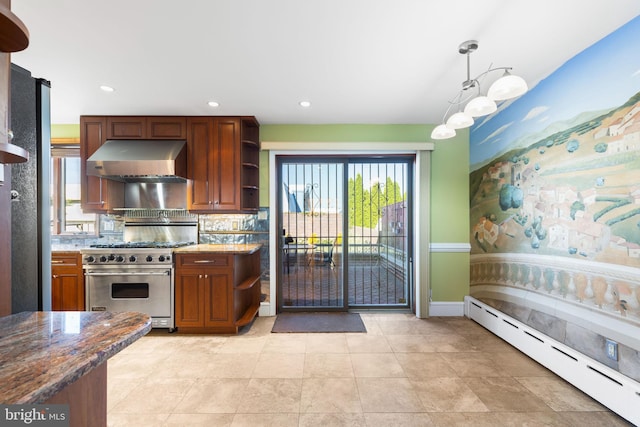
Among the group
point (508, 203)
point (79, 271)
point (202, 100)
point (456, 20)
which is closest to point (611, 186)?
point (508, 203)

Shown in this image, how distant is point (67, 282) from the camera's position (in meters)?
3.03

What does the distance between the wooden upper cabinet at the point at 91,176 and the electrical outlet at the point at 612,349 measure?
16.4ft

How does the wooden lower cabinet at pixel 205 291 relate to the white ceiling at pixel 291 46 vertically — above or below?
below

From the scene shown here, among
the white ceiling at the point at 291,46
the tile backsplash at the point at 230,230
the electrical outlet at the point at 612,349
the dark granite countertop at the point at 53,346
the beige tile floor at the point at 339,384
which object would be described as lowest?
the beige tile floor at the point at 339,384

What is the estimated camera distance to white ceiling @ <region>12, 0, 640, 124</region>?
169 cm

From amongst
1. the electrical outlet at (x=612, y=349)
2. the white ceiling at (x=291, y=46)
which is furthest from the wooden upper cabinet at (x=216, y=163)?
the electrical outlet at (x=612, y=349)

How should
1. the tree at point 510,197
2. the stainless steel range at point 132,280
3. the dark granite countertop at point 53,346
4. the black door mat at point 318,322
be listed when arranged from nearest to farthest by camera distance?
the dark granite countertop at point 53,346
the tree at point 510,197
the stainless steel range at point 132,280
the black door mat at point 318,322

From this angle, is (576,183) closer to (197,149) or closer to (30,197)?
(30,197)

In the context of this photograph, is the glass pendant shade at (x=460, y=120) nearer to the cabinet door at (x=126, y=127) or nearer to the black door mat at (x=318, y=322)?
the black door mat at (x=318, y=322)

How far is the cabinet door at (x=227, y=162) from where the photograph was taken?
335cm

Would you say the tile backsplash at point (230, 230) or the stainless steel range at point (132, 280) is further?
the tile backsplash at point (230, 230)

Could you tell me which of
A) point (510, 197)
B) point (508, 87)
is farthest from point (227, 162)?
point (510, 197)

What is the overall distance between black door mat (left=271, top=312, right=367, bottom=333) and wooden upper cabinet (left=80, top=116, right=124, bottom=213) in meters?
2.63

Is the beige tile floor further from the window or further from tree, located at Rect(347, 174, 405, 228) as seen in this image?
the window
